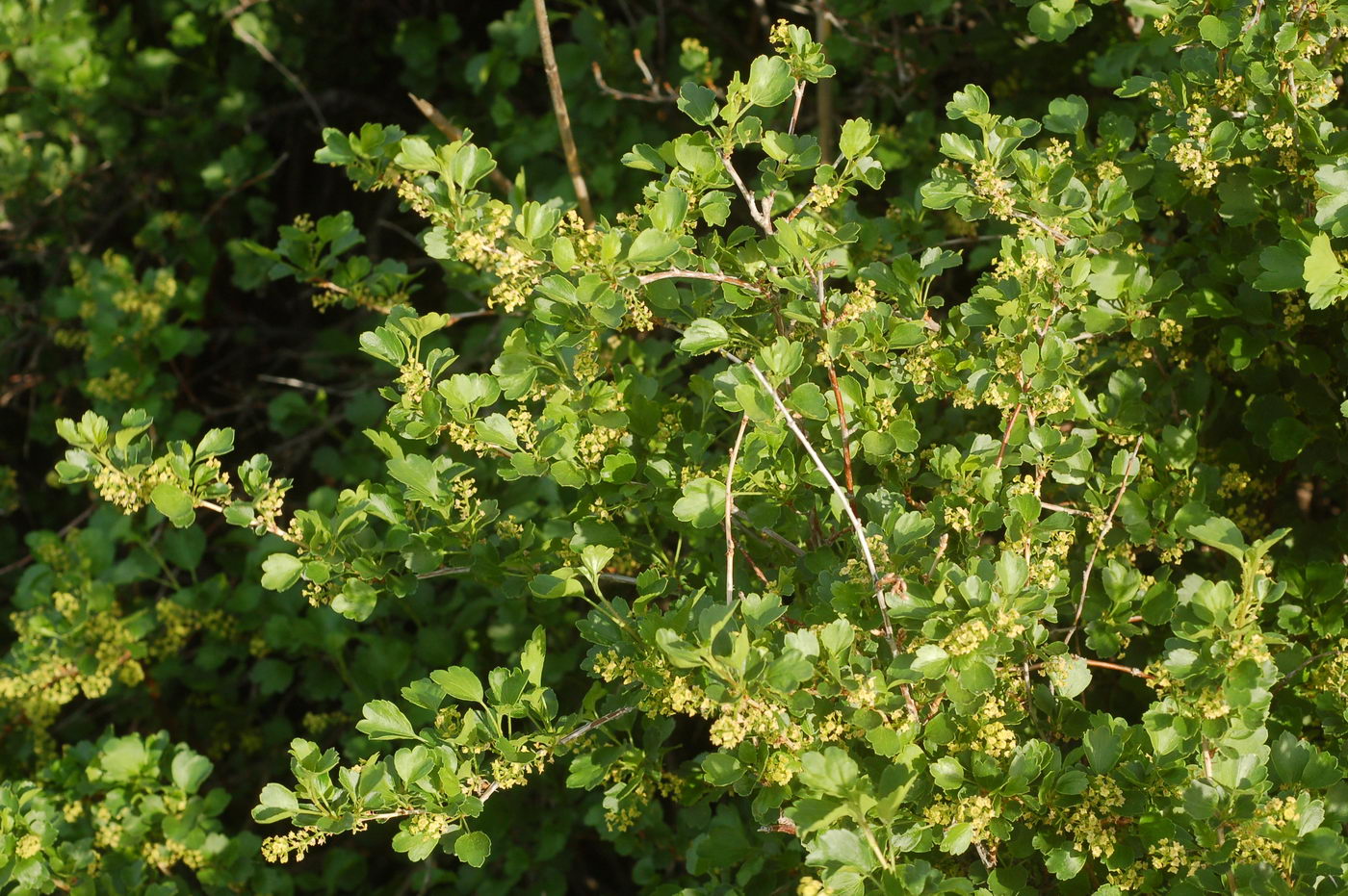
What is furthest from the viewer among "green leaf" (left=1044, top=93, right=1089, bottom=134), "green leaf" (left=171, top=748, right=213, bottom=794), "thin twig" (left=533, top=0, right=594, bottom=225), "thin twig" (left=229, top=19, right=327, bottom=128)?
"thin twig" (left=229, top=19, right=327, bottom=128)

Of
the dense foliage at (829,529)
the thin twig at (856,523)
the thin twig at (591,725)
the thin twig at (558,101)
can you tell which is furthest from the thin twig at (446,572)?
the thin twig at (558,101)

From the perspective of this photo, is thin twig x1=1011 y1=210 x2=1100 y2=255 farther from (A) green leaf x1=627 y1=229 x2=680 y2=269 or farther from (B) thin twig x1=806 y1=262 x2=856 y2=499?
(A) green leaf x1=627 y1=229 x2=680 y2=269

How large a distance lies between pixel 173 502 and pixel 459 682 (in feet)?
1.42

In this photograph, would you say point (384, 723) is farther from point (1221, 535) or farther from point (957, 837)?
point (1221, 535)

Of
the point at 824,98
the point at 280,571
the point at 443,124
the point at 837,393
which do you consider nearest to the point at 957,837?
the point at 837,393

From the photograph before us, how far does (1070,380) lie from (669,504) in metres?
0.58

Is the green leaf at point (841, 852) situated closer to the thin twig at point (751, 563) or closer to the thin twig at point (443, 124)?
the thin twig at point (751, 563)

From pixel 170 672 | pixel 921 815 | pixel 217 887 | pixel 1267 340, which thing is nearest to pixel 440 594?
pixel 170 672

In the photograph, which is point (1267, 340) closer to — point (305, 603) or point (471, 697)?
point (471, 697)

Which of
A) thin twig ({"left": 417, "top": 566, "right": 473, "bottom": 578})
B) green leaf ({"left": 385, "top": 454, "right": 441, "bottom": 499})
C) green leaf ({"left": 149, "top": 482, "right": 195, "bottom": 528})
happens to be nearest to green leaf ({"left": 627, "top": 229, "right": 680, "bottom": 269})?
green leaf ({"left": 385, "top": 454, "right": 441, "bottom": 499})

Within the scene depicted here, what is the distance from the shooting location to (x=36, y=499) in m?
3.63

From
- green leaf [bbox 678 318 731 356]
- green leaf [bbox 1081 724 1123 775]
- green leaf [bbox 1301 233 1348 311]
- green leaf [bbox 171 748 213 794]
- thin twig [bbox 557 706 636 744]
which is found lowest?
Answer: green leaf [bbox 171 748 213 794]

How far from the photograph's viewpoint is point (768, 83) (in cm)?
159

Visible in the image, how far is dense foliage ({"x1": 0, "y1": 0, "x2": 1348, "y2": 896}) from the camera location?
142 cm
